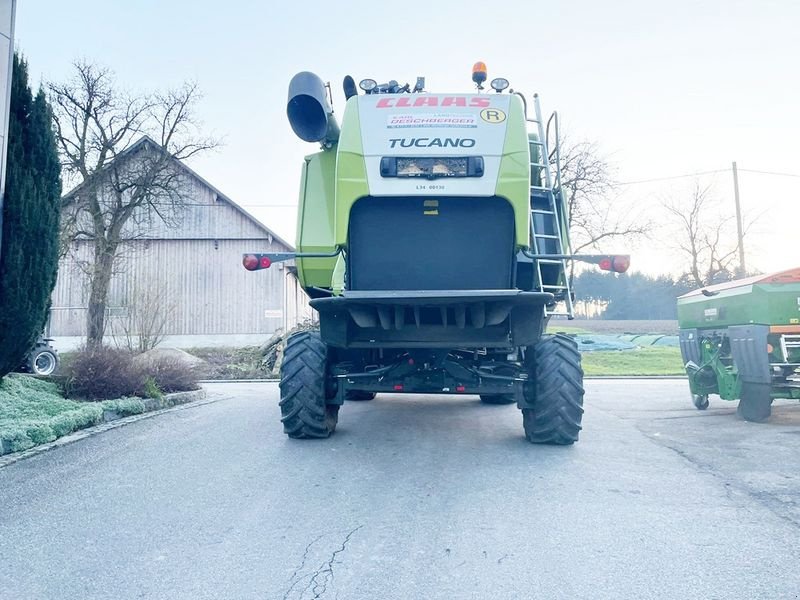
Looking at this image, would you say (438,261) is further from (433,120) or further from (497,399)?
(497,399)

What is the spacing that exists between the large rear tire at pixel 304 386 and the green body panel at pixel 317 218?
2.58 feet

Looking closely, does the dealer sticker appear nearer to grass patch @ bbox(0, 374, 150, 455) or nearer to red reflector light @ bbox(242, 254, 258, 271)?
red reflector light @ bbox(242, 254, 258, 271)

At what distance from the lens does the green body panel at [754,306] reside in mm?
8344

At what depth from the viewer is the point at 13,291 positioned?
7152mm

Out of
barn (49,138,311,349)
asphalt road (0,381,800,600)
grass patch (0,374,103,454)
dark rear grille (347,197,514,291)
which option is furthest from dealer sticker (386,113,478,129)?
barn (49,138,311,349)

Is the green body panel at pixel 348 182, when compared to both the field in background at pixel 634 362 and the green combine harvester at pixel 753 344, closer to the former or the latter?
the green combine harvester at pixel 753 344

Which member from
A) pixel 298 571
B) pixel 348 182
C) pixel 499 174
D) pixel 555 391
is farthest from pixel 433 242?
pixel 298 571

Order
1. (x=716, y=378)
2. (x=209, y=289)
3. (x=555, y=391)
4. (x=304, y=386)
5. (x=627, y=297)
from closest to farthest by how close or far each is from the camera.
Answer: (x=555, y=391) → (x=304, y=386) → (x=716, y=378) → (x=209, y=289) → (x=627, y=297)

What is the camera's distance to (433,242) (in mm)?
6051

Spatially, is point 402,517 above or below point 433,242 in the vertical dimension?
below

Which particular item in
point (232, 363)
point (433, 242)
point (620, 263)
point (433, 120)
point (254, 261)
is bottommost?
point (232, 363)

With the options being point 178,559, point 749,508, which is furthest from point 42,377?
point 749,508

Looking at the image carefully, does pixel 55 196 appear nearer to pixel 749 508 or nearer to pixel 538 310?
A: pixel 538 310

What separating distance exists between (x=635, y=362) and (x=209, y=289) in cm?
1697
